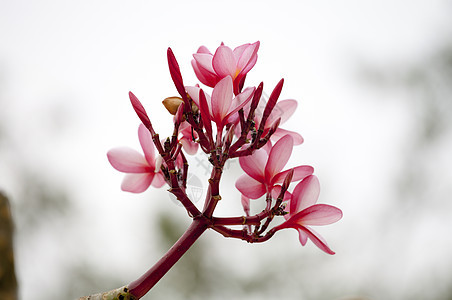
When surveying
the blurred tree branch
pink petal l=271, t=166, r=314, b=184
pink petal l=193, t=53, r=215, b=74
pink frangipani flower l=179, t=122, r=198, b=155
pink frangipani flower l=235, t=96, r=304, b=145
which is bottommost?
the blurred tree branch

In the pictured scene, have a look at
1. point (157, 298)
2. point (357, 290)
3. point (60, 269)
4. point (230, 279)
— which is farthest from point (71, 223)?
point (357, 290)

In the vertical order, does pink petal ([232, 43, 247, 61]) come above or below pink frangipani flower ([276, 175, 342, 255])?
above

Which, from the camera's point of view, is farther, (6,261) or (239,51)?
(6,261)

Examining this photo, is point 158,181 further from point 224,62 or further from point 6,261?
point 6,261

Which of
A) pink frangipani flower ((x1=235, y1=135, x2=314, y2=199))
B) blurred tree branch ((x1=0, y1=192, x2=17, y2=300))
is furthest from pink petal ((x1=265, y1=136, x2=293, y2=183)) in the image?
blurred tree branch ((x1=0, y1=192, x2=17, y2=300))

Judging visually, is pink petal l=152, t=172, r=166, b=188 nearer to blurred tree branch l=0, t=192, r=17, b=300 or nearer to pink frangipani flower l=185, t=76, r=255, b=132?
pink frangipani flower l=185, t=76, r=255, b=132

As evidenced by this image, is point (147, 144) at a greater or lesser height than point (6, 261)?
greater

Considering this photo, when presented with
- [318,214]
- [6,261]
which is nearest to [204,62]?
[318,214]

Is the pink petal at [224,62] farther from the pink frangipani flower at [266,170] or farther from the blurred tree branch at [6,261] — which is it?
the blurred tree branch at [6,261]
